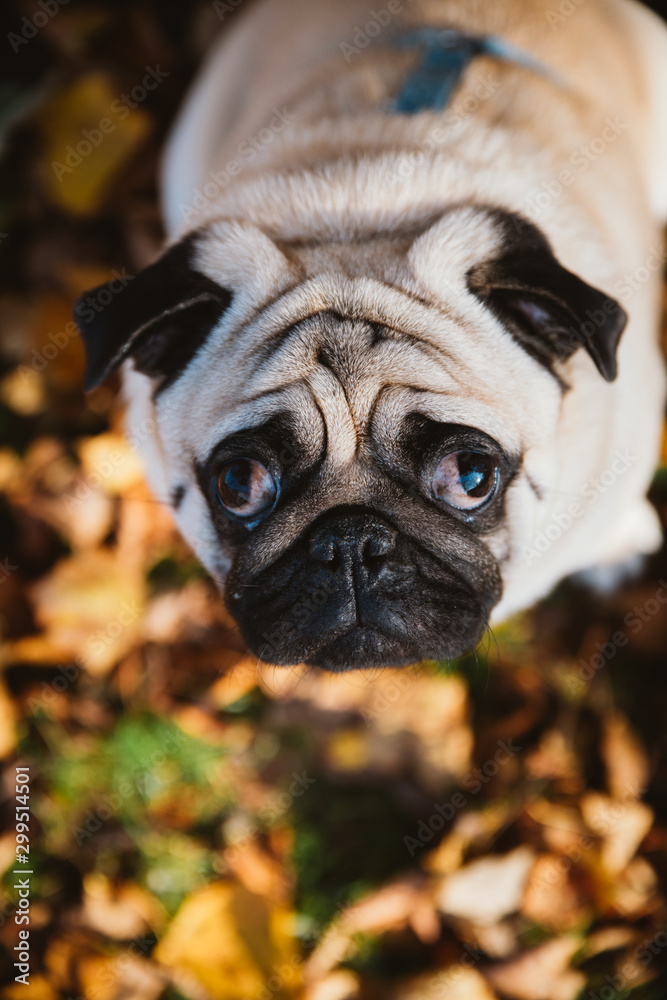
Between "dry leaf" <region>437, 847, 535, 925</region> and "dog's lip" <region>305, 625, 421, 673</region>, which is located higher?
"dog's lip" <region>305, 625, 421, 673</region>

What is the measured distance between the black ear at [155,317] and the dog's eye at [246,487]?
0.46m

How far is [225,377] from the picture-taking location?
2.28 m

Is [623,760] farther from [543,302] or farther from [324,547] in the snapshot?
[543,302]

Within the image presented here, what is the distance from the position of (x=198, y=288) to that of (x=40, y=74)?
3.23m

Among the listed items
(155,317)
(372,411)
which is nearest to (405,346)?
(372,411)

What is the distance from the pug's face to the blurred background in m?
1.20

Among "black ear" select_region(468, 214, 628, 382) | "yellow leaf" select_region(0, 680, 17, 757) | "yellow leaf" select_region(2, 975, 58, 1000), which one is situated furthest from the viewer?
"yellow leaf" select_region(0, 680, 17, 757)

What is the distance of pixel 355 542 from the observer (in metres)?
2.03

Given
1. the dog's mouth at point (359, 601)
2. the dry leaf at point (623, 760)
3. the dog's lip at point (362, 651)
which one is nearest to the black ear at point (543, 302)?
the dog's mouth at point (359, 601)

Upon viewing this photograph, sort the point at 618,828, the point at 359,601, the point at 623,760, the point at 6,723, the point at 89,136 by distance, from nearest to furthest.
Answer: the point at 359,601, the point at 618,828, the point at 623,760, the point at 6,723, the point at 89,136

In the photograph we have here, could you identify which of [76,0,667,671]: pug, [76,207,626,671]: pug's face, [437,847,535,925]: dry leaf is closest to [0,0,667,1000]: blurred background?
[437,847,535,925]: dry leaf

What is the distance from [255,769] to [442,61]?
3.23 meters

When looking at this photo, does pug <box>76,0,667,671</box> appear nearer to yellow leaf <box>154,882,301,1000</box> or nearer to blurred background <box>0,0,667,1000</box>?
blurred background <box>0,0,667,1000</box>

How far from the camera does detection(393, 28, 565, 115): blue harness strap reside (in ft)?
8.77
